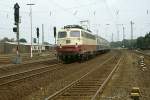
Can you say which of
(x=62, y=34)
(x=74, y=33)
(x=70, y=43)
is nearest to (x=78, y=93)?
(x=70, y=43)

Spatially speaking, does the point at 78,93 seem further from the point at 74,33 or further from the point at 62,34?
the point at 62,34

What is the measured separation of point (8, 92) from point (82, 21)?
42.6 metres

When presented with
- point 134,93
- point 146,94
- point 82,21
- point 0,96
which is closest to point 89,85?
point 146,94

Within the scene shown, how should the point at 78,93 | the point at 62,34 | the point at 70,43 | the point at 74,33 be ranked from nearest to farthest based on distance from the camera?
the point at 78,93, the point at 70,43, the point at 74,33, the point at 62,34

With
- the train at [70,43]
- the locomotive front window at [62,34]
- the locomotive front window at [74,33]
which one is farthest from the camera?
the locomotive front window at [62,34]

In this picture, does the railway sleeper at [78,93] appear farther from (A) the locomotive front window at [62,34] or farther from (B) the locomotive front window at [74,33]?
(A) the locomotive front window at [62,34]

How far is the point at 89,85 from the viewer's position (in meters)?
16.5

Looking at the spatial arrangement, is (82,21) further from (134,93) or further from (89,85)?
(134,93)

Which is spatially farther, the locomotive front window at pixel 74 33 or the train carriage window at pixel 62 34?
the train carriage window at pixel 62 34

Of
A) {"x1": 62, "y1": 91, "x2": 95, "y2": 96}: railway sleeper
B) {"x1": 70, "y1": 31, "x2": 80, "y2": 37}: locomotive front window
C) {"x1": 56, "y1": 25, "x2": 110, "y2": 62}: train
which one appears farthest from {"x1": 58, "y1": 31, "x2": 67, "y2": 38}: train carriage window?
{"x1": 62, "y1": 91, "x2": 95, "y2": 96}: railway sleeper

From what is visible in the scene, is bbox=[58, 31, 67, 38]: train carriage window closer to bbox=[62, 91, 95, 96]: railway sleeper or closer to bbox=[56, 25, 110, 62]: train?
bbox=[56, 25, 110, 62]: train

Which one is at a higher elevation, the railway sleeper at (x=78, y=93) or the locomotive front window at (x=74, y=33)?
the locomotive front window at (x=74, y=33)

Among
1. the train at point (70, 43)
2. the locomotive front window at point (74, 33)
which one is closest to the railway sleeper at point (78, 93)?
the train at point (70, 43)

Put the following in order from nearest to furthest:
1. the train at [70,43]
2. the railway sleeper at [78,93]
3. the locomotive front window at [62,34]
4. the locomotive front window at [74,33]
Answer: the railway sleeper at [78,93]
the train at [70,43]
the locomotive front window at [74,33]
the locomotive front window at [62,34]
